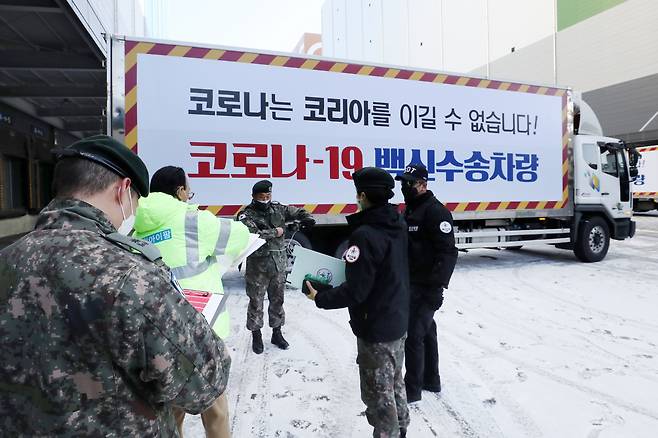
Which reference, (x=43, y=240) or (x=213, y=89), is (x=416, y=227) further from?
(x=213, y=89)

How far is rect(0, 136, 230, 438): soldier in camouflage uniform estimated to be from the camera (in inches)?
31.6

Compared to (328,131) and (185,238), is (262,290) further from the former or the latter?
(328,131)

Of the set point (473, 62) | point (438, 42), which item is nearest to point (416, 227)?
point (473, 62)

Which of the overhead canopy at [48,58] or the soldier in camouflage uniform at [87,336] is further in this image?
the overhead canopy at [48,58]

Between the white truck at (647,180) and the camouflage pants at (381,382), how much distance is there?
64.0 feet

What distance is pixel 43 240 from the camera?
0.84 metres

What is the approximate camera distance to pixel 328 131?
5.61 meters

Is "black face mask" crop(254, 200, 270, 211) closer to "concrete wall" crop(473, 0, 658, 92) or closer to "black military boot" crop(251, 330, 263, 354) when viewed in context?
"black military boot" crop(251, 330, 263, 354)

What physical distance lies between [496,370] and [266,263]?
215 cm

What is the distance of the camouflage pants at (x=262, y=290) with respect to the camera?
146 inches

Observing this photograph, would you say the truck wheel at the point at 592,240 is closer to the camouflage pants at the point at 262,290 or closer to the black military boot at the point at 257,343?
the camouflage pants at the point at 262,290

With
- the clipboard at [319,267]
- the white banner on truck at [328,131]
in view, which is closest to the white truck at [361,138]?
the white banner on truck at [328,131]

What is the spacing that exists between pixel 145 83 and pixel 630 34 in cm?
2051

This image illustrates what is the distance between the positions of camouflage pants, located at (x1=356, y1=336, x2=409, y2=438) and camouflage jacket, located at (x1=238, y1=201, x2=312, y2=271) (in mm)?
1847
